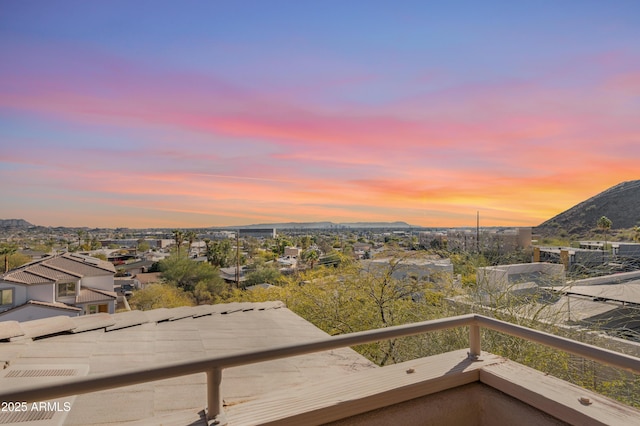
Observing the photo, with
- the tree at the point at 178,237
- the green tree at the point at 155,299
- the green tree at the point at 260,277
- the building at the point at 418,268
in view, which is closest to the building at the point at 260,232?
the tree at the point at 178,237

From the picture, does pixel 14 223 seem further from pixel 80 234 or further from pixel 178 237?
pixel 178 237

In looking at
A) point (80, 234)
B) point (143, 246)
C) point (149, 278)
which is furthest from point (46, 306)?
point (143, 246)

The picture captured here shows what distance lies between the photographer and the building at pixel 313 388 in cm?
123

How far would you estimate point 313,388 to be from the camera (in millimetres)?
1524

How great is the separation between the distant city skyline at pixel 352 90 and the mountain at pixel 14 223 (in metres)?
0.26

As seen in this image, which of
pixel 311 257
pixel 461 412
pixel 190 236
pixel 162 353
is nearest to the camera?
pixel 461 412

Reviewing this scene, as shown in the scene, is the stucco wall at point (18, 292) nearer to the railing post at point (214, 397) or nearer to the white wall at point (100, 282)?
the white wall at point (100, 282)

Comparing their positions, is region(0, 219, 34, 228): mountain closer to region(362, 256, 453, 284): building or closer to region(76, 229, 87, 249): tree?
region(76, 229, 87, 249): tree

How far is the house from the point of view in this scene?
11766mm

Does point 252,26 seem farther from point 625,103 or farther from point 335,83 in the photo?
point 625,103

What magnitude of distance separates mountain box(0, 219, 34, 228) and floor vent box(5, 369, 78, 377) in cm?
1203

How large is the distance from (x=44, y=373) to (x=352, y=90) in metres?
6.34

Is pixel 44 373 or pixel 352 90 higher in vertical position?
pixel 352 90

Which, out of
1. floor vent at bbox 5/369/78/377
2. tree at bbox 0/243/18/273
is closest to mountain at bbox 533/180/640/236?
floor vent at bbox 5/369/78/377
